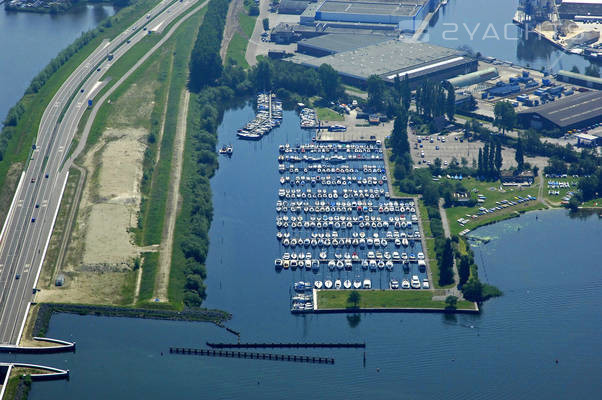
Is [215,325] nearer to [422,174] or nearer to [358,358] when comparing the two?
[358,358]

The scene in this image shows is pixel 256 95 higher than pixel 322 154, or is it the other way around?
pixel 256 95

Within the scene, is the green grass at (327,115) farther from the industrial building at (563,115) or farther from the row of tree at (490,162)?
the row of tree at (490,162)

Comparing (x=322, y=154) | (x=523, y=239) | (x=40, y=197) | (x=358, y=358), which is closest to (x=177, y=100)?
(x=322, y=154)

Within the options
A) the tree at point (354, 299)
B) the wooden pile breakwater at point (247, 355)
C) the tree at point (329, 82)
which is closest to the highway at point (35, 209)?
the wooden pile breakwater at point (247, 355)

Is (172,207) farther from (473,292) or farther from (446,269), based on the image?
(473,292)

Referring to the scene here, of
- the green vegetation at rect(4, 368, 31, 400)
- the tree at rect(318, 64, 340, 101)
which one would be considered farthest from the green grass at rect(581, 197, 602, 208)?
the green vegetation at rect(4, 368, 31, 400)

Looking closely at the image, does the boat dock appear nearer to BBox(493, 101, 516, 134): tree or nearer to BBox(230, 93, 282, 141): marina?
BBox(230, 93, 282, 141): marina
